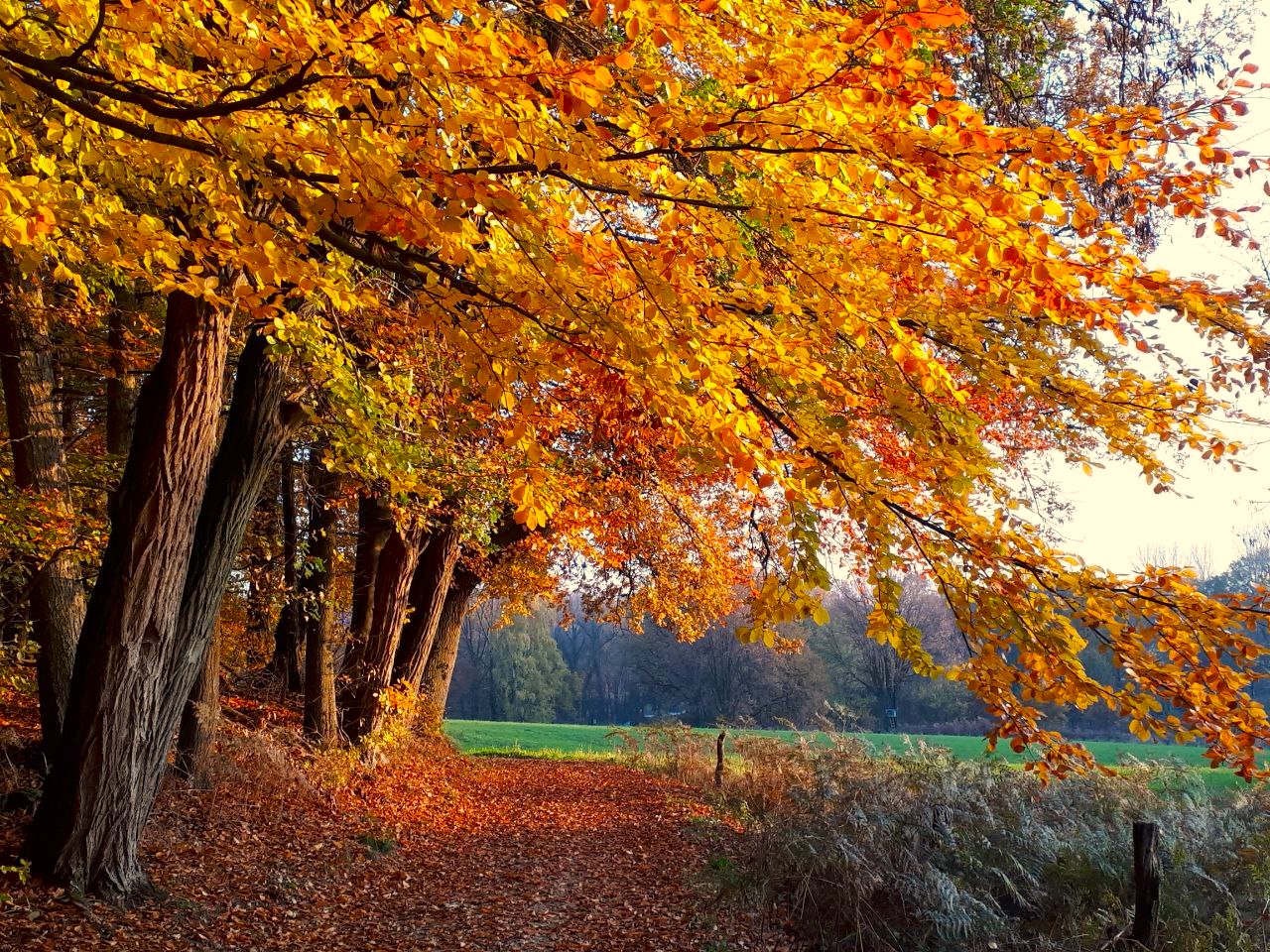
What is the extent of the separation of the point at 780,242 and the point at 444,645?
1403 centimetres

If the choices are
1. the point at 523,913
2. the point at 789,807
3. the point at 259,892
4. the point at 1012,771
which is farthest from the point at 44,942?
the point at 1012,771

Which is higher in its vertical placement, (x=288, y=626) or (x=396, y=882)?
(x=288, y=626)

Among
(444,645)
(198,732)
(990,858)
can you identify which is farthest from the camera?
(444,645)

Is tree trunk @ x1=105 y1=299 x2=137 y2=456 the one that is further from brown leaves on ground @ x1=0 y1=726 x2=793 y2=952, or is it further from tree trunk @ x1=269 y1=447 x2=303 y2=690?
brown leaves on ground @ x1=0 y1=726 x2=793 y2=952

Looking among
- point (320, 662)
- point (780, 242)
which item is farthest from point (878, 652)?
point (780, 242)

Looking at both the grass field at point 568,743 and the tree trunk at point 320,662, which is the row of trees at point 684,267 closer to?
the tree trunk at point 320,662

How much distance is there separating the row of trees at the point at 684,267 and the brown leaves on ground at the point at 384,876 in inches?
24.3

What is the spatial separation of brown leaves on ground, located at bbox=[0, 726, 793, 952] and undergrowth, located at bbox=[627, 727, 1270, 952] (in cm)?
68

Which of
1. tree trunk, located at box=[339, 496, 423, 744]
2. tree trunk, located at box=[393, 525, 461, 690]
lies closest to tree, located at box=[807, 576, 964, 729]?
tree trunk, located at box=[393, 525, 461, 690]

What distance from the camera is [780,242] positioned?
3270mm

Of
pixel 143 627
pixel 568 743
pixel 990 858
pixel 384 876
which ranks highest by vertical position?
Answer: pixel 143 627

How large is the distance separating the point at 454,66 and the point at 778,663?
4754cm

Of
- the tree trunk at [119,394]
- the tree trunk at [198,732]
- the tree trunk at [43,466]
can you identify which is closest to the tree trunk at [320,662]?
the tree trunk at [198,732]

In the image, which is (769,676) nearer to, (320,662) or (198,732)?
(320,662)
